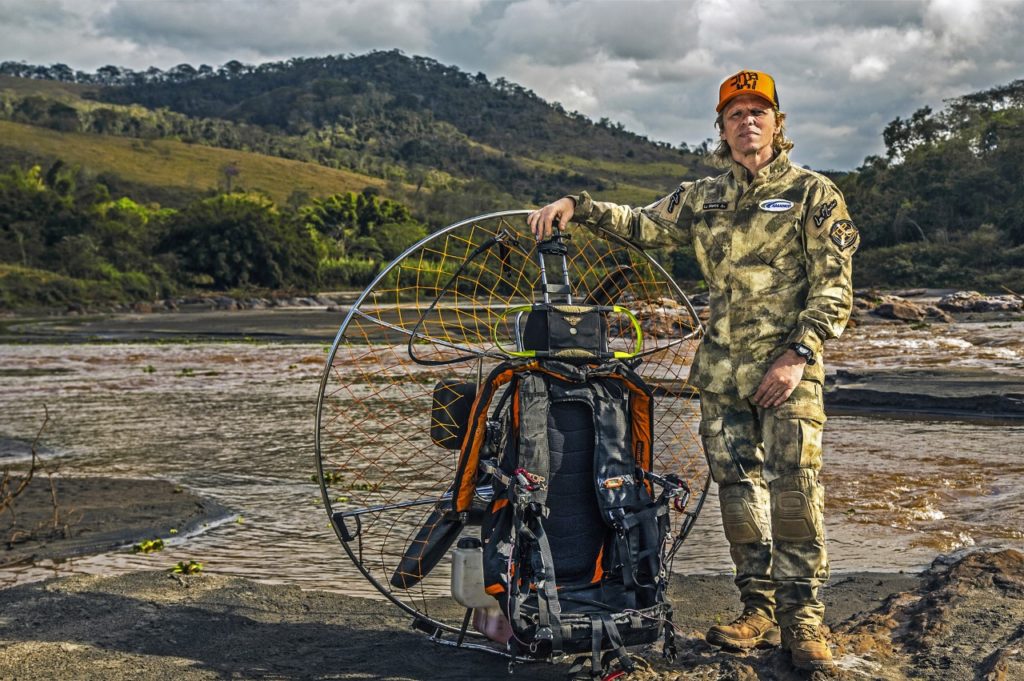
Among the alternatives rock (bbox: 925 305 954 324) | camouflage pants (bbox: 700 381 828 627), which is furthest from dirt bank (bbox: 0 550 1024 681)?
rock (bbox: 925 305 954 324)

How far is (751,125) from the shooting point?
4254 mm

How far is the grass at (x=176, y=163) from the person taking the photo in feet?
391

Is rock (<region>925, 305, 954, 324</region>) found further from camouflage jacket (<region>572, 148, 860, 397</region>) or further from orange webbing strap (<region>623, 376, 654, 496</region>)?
orange webbing strap (<region>623, 376, 654, 496</region>)

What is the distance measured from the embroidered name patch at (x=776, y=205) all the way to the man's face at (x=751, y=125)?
0.23 meters

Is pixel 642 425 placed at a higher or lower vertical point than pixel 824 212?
lower

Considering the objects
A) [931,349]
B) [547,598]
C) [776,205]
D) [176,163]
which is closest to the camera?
[547,598]

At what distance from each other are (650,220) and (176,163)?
132547 mm

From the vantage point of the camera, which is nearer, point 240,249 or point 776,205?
point 776,205

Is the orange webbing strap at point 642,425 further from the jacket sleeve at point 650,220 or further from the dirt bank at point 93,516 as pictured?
the dirt bank at point 93,516

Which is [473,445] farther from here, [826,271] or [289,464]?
[289,464]

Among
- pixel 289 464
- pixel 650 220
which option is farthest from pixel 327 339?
pixel 650 220

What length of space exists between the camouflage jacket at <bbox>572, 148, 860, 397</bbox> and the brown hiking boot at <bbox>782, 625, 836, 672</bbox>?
977mm

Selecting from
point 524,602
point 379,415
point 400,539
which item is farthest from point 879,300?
point 524,602

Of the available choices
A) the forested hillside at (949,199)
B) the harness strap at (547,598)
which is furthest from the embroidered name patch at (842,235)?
the forested hillside at (949,199)
